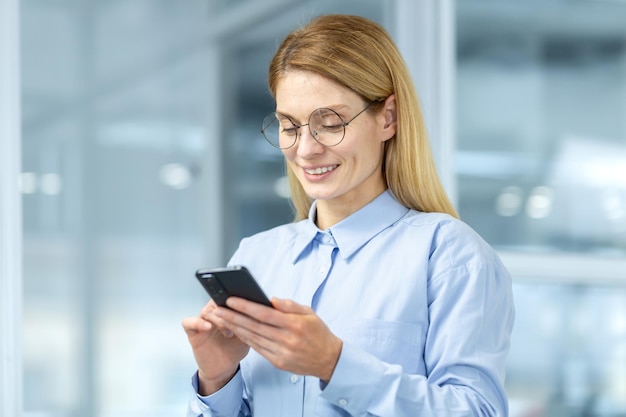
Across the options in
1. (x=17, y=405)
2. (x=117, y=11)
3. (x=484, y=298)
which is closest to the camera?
(x=484, y=298)

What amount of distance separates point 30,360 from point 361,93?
1430 mm

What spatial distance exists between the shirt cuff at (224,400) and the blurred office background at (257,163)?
44.2 inches

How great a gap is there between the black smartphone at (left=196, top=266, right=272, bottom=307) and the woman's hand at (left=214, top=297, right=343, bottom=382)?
1cm

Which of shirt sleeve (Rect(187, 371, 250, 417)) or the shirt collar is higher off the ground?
the shirt collar

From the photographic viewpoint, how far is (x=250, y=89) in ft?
10.1

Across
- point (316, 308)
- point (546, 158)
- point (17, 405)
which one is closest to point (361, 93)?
point (316, 308)

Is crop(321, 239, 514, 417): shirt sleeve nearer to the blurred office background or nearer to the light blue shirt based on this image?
the light blue shirt

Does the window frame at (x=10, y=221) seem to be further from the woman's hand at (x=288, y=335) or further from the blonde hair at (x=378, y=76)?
the woman's hand at (x=288, y=335)

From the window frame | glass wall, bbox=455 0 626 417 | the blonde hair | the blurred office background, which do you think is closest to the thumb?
the blonde hair

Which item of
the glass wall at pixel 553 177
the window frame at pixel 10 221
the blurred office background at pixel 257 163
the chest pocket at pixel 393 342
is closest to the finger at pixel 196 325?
the chest pocket at pixel 393 342

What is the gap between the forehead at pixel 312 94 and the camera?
1539 millimetres

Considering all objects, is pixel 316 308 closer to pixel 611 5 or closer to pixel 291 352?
pixel 291 352

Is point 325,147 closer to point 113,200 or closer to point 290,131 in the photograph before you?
point 290,131

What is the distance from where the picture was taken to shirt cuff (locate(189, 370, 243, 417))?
1.59m
